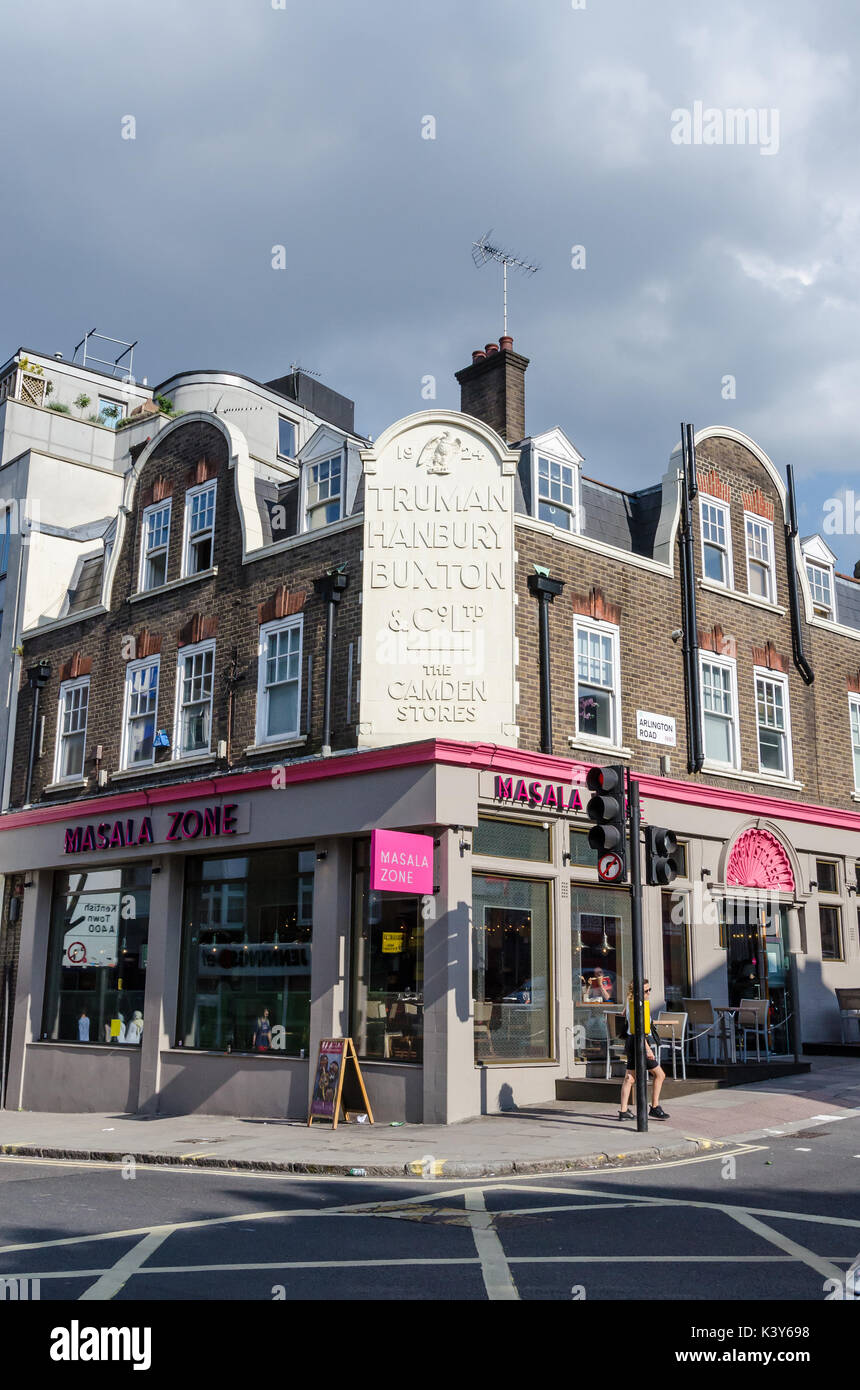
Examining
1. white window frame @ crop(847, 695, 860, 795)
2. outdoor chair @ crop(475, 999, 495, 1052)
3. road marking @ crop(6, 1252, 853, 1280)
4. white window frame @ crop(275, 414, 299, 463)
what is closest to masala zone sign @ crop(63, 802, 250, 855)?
outdoor chair @ crop(475, 999, 495, 1052)

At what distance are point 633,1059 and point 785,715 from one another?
9.85m

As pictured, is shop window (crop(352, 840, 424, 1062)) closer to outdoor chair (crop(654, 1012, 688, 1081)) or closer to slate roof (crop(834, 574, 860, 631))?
outdoor chair (crop(654, 1012, 688, 1081))

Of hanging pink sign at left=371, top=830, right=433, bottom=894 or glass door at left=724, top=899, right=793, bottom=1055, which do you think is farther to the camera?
glass door at left=724, top=899, right=793, bottom=1055

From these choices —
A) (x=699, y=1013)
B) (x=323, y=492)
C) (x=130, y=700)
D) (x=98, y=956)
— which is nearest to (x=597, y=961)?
(x=699, y=1013)

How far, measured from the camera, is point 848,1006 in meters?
21.9

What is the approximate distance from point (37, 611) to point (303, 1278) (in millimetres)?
21232

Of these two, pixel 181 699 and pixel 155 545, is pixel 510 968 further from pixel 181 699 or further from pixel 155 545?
pixel 155 545

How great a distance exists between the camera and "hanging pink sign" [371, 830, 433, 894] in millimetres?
15453

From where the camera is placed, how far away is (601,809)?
45.0 ft

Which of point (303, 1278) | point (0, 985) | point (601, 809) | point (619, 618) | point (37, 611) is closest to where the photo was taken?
point (303, 1278)

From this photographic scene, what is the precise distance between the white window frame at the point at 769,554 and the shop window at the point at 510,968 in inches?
322

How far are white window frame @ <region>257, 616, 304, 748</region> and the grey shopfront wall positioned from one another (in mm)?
825
